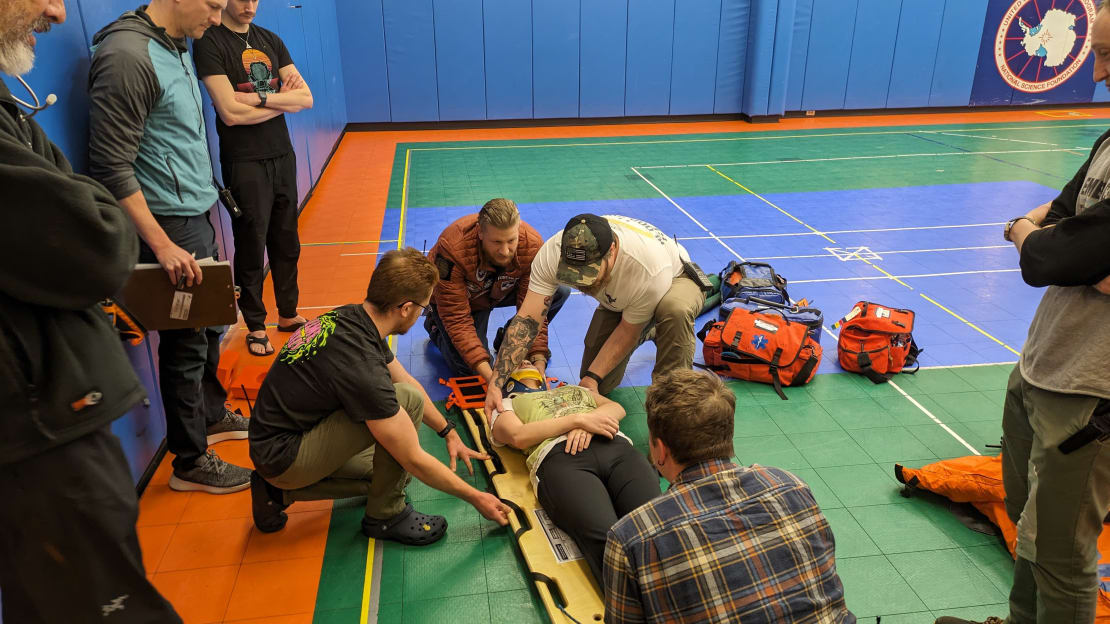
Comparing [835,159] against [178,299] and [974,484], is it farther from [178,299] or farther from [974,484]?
[178,299]

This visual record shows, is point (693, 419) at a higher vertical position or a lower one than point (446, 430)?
higher

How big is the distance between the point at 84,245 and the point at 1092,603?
3.39m

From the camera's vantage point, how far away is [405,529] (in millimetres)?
3471

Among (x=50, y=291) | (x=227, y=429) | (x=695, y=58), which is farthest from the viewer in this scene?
(x=695, y=58)

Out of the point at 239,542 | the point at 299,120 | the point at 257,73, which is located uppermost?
the point at 257,73

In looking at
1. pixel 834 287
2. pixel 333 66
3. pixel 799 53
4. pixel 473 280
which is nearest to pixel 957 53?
pixel 799 53

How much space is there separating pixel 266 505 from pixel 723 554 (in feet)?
7.85

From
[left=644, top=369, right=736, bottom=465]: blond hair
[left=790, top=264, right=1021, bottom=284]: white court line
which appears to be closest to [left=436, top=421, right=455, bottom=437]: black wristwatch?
[left=644, top=369, right=736, bottom=465]: blond hair

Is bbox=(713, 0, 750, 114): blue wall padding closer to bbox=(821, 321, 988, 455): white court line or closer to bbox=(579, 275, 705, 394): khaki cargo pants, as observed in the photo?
bbox=(821, 321, 988, 455): white court line

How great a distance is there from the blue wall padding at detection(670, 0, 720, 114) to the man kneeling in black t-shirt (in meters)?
13.5

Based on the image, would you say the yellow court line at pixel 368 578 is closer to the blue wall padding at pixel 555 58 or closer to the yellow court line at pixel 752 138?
the yellow court line at pixel 752 138

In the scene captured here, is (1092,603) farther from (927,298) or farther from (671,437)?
→ (927,298)

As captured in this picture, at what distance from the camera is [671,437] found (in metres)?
2.16

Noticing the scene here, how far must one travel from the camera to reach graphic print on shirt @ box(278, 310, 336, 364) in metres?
3.05
